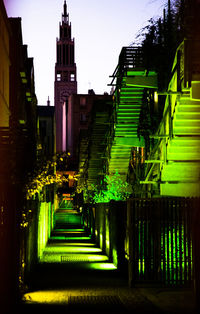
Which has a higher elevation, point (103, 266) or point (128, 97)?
point (128, 97)

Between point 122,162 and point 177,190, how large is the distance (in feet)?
42.6

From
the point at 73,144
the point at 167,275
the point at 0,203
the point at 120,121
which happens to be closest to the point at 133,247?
the point at 167,275

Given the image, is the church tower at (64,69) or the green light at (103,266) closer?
the green light at (103,266)

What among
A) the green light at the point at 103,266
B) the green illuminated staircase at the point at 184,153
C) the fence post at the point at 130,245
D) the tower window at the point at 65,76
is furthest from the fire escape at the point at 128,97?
the tower window at the point at 65,76

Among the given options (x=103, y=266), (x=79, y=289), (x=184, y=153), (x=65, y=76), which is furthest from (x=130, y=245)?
(x=65, y=76)

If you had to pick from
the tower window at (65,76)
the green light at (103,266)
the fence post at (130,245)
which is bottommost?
the green light at (103,266)

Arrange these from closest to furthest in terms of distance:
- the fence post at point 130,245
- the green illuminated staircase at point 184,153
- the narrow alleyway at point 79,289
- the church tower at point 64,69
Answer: the narrow alleyway at point 79,289
the fence post at point 130,245
the green illuminated staircase at point 184,153
the church tower at point 64,69

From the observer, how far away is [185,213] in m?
13.9

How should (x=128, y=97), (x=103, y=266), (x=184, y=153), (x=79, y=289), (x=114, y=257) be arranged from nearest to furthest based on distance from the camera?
(x=79, y=289) < (x=103, y=266) < (x=114, y=257) < (x=184, y=153) < (x=128, y=97)

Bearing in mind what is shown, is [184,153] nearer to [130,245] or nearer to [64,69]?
[130,245]

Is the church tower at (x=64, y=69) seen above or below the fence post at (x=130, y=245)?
above

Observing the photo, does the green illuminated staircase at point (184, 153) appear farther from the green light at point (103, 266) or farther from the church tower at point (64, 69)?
the church tower at point (64, 69)

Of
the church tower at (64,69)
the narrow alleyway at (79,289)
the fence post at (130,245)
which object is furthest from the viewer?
the church tower at (64,69)

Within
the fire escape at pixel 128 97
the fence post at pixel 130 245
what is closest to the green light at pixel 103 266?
the fence post at pixel 130 245
